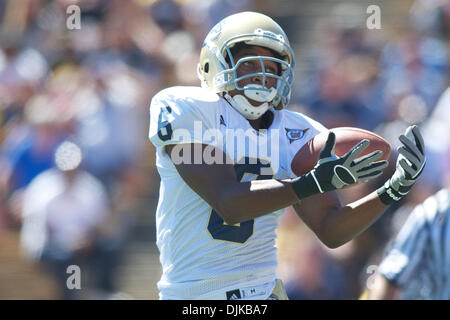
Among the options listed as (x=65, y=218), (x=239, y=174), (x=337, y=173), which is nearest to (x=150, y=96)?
(x=65, y=218)

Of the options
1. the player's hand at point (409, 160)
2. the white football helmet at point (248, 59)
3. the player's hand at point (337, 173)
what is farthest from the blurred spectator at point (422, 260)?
the player's hand at point (337, 173)

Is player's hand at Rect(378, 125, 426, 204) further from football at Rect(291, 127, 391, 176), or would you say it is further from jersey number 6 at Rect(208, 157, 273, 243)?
jersey number 6 at Rect(208, 157, 273, 243)

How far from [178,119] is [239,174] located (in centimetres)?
30

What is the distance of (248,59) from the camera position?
3.10m

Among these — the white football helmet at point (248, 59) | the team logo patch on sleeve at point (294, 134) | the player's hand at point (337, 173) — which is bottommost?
the player's hand at point (337, 173)

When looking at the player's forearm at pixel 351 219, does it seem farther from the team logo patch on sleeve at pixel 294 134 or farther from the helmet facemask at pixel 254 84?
the helmet facemask at pixel 254 84

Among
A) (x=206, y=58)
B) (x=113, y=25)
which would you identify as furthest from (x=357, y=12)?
(x=206, y=58)

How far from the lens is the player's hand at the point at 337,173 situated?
8.96 ft

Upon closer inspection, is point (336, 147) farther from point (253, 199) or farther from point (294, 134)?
point (253, 199)

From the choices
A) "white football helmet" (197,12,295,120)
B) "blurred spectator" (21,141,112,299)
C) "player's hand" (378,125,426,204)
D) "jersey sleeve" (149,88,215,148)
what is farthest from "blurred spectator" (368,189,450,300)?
"blurred spectator" (21,141,112,299)

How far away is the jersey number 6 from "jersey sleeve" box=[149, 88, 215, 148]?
21cm

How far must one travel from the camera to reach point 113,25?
6.89m

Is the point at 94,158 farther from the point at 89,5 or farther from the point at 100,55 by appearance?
the point at 89,5

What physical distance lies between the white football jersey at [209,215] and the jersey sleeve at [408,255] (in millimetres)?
925
